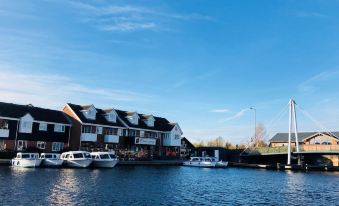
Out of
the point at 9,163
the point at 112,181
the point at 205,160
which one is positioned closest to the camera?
the point at 112,181

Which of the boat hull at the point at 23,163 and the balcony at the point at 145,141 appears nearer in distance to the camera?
the boat hull at the point at 23,163

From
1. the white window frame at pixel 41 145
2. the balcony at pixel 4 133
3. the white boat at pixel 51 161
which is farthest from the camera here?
the white window frame at pixel 41 145

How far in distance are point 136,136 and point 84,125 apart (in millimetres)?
15828

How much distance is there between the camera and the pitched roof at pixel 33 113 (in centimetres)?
7138

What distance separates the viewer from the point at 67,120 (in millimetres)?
81625

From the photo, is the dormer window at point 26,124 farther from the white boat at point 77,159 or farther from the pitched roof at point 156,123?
the pitched roof at point 156,123

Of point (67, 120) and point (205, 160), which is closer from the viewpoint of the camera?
point (67, 120)

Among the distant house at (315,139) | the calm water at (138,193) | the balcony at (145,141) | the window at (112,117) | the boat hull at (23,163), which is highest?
the window at (112,117)

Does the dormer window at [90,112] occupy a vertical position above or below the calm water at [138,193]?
above

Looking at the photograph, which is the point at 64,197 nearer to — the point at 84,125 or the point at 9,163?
the point at 9,163

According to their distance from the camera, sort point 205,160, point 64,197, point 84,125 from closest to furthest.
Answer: point 64,197 → point 84,125 → point 205,160

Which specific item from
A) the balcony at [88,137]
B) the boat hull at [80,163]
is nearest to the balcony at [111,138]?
the balcony at [88,137]

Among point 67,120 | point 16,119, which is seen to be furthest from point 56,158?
point 67,120

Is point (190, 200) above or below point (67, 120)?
below
